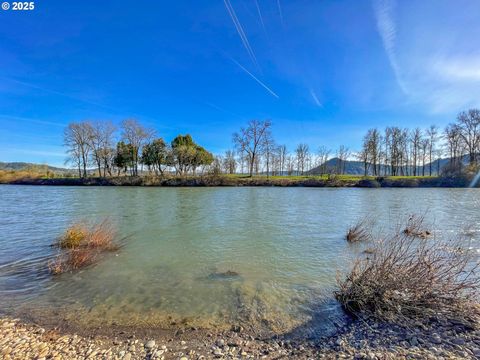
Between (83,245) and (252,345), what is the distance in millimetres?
8120

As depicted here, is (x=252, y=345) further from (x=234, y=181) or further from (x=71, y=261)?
(x=234, y=181)

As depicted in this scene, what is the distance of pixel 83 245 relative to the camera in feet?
30.1

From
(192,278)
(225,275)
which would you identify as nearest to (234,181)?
(225,275)

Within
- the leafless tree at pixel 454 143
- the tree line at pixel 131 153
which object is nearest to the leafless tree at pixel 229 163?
the tree line at pixel 131 153

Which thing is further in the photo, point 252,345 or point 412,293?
point 412,293

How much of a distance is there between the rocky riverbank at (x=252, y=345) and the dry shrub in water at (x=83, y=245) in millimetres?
3448

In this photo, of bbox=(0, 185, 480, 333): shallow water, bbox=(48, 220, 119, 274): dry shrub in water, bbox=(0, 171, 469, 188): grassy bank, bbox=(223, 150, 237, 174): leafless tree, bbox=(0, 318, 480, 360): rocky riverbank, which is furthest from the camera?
bbox=(223, 150, 237, 174): leafless tree

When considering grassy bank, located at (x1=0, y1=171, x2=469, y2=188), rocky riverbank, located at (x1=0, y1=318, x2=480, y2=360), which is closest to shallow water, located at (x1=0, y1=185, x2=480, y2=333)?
rocky riverbank, located at (x1=0, y1=318, x2=480, y2=360)

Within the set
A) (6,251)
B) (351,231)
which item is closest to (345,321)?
(351,231)

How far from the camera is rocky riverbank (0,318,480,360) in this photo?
11.5 feet

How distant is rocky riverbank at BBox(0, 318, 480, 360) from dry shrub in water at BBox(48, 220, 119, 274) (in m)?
3.45

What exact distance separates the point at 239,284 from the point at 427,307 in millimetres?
4145

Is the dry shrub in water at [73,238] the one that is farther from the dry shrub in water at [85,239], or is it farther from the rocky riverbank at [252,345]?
the rocky riverbank at [252,345]

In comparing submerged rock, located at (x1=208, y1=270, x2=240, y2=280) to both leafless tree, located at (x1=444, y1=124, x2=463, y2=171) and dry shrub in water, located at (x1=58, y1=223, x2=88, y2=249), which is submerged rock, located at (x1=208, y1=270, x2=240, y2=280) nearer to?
dry shrub in water, located at (x1=58, y1=223, x2=88, y2=249)
